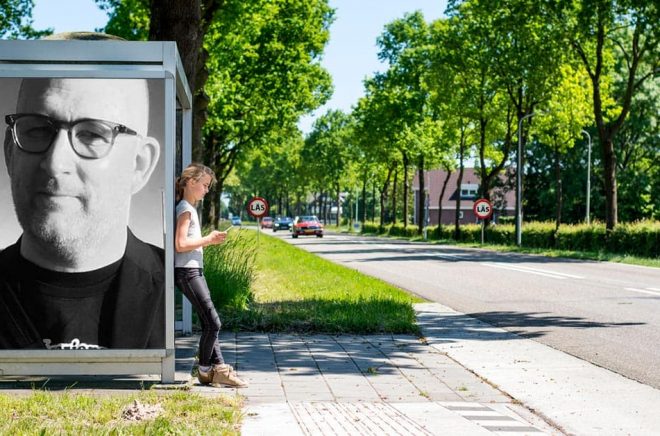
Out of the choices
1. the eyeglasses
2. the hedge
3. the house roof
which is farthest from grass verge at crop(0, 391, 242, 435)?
the house roof

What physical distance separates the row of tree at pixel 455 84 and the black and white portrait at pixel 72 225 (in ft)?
19.2

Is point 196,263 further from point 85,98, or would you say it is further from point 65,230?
point 85,98

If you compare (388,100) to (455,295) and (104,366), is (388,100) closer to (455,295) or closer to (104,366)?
(455,295)

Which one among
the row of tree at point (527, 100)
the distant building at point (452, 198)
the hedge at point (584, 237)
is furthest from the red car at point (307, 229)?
the distant building at point (452, 198)

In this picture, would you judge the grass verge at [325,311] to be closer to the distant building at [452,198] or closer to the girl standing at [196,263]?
the girl standing at [196,263]

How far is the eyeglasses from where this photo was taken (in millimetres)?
7398

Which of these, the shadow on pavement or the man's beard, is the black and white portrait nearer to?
the man's beard

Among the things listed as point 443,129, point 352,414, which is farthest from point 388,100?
point 352,414

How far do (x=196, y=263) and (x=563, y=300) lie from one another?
32.9 feet

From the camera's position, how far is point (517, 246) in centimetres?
4428

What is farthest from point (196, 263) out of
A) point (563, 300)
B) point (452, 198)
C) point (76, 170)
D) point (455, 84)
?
point (452, 198)

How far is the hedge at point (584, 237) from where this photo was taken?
108 feet

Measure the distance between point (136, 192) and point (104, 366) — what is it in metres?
1.36

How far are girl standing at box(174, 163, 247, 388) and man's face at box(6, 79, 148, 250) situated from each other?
0.41 metres
